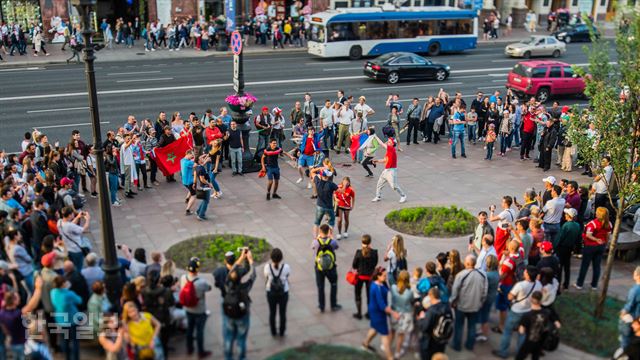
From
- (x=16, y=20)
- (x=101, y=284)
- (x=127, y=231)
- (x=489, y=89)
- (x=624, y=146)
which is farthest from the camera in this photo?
(x=16, y=20)

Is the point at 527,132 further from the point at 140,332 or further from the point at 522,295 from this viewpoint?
the point at 140,332

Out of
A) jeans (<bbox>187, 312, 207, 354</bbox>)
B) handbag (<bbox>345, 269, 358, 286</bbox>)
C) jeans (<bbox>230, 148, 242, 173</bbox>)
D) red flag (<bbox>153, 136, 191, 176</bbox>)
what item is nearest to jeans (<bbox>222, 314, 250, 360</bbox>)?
jeans (<bbox>187, 312, 207, 354</bbox>)

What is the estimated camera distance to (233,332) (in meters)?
9.79

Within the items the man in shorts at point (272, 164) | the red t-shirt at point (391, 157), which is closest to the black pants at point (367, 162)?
the red t-shirt at point (391, 157)

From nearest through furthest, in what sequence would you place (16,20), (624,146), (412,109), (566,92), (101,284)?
(101,284) → (624,146) → (412,109) → (566,92) → (16,20)

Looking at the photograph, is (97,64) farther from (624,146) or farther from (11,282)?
(624,146)

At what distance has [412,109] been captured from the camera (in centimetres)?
2252

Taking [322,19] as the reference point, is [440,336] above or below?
below

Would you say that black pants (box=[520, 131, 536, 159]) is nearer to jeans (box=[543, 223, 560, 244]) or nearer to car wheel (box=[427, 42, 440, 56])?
jeans (box=[543, 223, 560, 244])

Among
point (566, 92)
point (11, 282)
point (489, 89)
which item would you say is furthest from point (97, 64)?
point (11, 282)

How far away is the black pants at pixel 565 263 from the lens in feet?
41.8

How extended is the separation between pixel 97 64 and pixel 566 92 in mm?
24603

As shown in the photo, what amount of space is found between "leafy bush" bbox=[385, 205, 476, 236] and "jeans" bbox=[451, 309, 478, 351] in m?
4.74

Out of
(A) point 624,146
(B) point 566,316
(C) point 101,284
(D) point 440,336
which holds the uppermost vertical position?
(A) point 624,146
